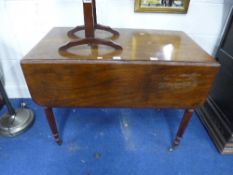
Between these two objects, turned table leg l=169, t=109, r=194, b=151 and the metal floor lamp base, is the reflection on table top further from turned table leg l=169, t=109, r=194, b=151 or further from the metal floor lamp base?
the metal floor lamp base

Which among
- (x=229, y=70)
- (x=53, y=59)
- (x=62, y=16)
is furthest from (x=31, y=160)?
(x=229, y=70)

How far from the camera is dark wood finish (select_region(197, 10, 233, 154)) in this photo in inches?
54.6

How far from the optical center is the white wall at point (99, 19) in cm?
144

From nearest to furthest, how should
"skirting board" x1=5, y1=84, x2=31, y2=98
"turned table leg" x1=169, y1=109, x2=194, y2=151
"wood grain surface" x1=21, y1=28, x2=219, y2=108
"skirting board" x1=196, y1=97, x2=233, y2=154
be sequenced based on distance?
"wood grain surface" x1=21, y1=28, x2=219, y2=108
"turned table leg" x1=169, y1=109, x2=194, y2=151
"skirting board" x1=196, y1=97, x2=233, y2=154
"skirting board" x1=5, y1=84, x2=31, y2=98

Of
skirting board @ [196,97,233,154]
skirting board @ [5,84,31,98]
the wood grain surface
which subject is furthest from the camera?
skirting board @ [5,84,31,98]

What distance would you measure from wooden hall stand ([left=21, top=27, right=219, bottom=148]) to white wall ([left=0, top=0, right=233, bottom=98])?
0.45m

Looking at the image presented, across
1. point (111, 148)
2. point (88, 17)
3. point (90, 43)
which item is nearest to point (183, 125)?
point (111, 148)

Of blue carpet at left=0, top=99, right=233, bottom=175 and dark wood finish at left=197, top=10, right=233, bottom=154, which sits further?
dark wood finish at left=197, top=10, right=233, bottom=154

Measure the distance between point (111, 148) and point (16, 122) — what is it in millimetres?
801

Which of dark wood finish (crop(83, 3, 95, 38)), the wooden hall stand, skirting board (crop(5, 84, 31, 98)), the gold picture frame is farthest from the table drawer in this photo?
skirting board (crop(5, 84, 31, 98))

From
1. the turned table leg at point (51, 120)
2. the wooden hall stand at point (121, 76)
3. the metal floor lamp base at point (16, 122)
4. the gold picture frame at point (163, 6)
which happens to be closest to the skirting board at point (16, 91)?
the metal floor lamp base at point (16, 122)

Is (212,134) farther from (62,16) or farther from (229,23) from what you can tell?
(62,16)

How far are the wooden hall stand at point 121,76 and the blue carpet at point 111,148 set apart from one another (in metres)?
0.45

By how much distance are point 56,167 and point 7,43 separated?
109 cm
